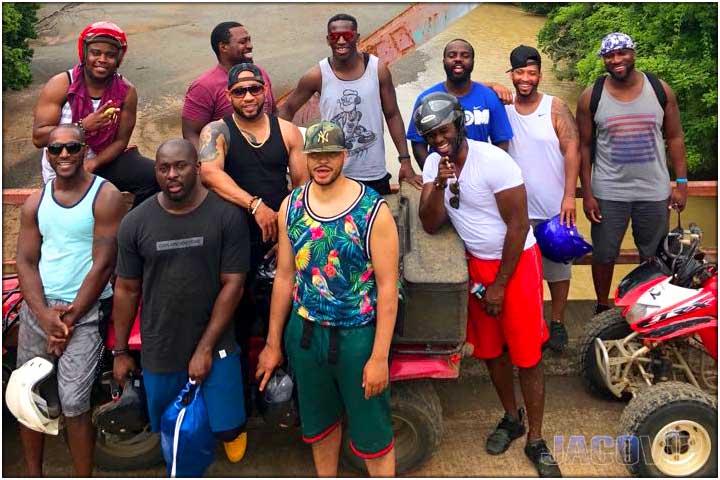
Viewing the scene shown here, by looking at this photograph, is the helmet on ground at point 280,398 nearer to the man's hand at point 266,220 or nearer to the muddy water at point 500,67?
the man's hand at point 266,220

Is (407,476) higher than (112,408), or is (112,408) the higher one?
(112,408)

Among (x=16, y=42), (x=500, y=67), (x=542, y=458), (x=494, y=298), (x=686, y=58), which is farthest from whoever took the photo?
(x=500, y=67)

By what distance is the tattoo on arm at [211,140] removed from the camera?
12.4 feet

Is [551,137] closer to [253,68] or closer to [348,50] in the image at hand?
[348,50]

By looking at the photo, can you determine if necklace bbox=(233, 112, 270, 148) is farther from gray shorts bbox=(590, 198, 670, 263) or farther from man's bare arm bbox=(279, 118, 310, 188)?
gray shorts bbox=(590, 198, 670, 263)

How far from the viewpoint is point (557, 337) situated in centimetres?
490

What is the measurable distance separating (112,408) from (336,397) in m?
1.10

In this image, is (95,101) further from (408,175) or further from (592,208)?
(592,208)

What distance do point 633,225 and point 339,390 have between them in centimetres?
232

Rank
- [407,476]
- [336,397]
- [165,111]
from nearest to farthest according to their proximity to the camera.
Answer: [336,397] < [407,476] < [165,111]

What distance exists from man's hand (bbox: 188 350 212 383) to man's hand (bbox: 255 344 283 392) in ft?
0.81

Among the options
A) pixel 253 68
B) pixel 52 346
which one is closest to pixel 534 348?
pixel 253 68

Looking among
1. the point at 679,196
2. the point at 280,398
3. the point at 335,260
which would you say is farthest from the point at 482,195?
the point at 679,196

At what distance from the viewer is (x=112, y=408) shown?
11.8ft
